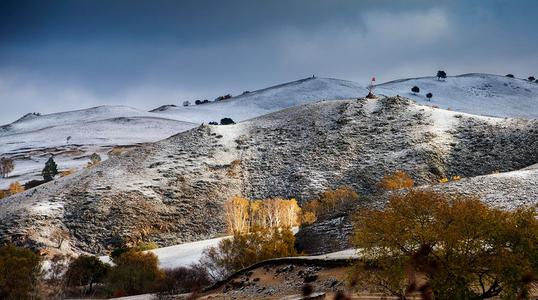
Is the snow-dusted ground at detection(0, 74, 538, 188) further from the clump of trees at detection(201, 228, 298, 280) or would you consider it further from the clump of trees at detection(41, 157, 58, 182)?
the clump of trees at detection(201, 228, 298, 280)

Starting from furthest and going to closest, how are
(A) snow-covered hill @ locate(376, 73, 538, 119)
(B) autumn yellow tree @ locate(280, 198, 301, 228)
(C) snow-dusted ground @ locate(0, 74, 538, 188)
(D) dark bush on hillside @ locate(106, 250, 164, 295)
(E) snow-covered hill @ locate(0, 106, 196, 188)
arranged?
1. (A) snow-covered hill @ locate(376, 73, 538, 119)
2. (C) snow-dusted ground @ locate(0, 74, 538, 188)
3. (E) snow-covered hill @ locate(0, 106, 196, 188)
4. (B) autumn yellow tree @ locate(280, 198, 301, 228)
5. (D) dark bush on hillside @ locate(106, 250, 164, 295)

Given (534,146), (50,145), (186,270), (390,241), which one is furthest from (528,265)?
(50,145)

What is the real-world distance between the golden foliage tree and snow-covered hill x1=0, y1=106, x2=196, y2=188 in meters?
86.7

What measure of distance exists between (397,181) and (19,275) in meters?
49.0

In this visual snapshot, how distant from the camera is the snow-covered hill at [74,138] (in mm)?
139375

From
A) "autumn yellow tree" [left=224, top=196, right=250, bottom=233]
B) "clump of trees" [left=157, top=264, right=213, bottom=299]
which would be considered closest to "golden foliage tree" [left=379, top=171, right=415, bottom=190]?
"autumn yellow tree" [left=224, top=196, right=250, bottom=233]

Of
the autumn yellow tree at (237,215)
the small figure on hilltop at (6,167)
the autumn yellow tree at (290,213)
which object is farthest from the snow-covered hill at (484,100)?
the small figure on hilltop at (6,167)

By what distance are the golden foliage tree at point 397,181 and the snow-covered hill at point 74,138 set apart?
86.7 meters

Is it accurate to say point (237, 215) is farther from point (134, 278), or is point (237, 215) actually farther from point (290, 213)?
point (134, 278)

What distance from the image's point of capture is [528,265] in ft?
57.8

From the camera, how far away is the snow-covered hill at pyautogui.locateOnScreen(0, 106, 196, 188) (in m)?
139

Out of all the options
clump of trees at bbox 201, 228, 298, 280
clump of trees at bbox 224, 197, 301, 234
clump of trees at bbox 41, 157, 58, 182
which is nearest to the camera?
clump of trees at bbox 201, 228, 298, 280

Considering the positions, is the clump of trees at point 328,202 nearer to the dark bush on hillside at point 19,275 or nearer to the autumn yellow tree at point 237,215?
the autumn yellow tree at point 237,215

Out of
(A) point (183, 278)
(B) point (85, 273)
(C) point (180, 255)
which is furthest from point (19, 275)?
(C) point (180, 255)
